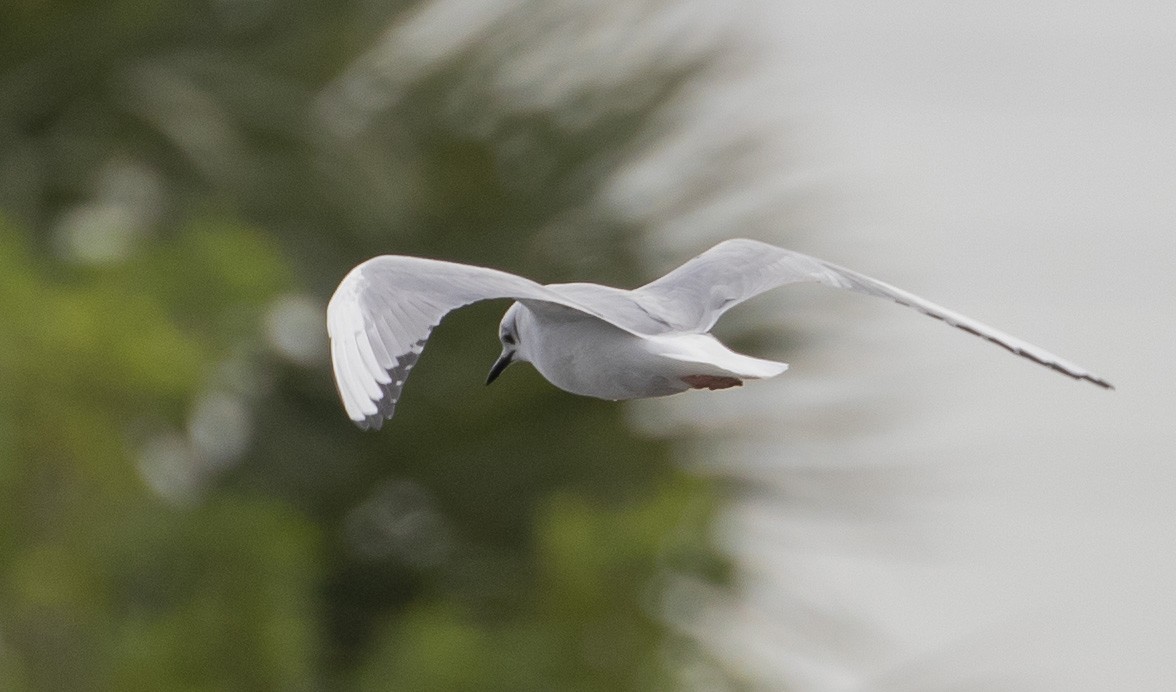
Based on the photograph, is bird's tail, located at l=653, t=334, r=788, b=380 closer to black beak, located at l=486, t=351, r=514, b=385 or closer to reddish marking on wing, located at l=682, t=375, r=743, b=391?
reddish marking on wing, located at l=682, t=375, r=743, b=391

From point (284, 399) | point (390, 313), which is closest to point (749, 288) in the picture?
point (390, 313)

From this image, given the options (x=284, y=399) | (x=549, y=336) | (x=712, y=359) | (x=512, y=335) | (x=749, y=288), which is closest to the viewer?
(x=712, y=359)

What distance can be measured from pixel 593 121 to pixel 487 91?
28 centimetres

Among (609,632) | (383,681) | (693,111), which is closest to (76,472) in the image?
(383,681)

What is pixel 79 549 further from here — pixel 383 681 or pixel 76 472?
pixel 383 681

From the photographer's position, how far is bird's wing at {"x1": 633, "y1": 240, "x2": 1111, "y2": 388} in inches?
85.1

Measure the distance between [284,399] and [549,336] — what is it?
293 centimetres

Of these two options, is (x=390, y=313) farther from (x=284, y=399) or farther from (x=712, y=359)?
(x=284, y=399)

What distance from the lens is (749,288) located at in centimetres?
232

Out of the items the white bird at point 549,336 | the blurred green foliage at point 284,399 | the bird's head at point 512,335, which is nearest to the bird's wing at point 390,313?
the white bird at point 549,336

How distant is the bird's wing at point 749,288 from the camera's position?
216cm

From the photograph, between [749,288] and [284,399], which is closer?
[749,288]

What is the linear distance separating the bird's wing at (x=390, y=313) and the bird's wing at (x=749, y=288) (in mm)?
221

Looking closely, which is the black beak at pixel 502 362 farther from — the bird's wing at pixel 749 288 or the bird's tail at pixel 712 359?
the bird's tail at pixel 712 359
